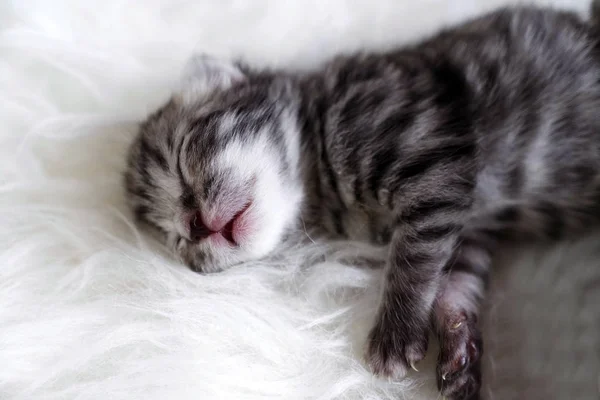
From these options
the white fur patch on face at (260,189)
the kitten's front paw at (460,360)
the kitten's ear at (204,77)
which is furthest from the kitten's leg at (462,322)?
the kitten's ear at (204,77)

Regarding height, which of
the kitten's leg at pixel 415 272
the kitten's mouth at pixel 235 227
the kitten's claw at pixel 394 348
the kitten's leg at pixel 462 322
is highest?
the kitten's mouth at pixel 235 227

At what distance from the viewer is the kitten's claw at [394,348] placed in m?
0.70

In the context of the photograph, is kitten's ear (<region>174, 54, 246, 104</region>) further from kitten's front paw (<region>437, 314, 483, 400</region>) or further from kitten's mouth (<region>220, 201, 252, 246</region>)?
kitten's front paw (<region>437, 314, 483, 400</region>)

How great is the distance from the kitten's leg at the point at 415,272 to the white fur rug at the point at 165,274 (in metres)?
0.04

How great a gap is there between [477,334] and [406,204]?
210 millimetres

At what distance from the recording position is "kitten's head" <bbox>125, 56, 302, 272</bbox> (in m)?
0.81

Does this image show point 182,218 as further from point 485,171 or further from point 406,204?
point 485,171

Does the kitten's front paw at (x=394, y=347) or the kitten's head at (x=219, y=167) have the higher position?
the kitten's head at (x=219, y=167)

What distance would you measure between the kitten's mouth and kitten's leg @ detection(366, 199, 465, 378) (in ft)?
0.73

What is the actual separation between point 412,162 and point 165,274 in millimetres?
389

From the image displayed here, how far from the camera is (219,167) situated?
2.64 ft

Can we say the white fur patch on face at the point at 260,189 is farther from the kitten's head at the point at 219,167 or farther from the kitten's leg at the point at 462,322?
the kitten's leg at the point at 462,322

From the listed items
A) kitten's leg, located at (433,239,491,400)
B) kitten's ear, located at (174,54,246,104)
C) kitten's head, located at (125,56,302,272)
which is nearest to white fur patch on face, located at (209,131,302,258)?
kitten's head, located at (125,56,302,272)

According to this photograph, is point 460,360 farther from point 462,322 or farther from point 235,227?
point 235,227
